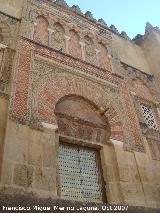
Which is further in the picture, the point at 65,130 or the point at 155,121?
the point at 155,121

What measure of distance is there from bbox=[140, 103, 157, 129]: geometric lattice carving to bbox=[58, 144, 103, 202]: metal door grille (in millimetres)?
2097

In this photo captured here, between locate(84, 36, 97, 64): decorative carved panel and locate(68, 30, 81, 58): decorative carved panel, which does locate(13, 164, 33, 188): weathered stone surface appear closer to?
locate(68, 30, 81, 58): decorative carved panel

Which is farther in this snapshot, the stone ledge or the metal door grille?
the metal door grille

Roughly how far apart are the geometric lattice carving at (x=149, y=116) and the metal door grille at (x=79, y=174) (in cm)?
210

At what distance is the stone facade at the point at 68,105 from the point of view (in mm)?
4488

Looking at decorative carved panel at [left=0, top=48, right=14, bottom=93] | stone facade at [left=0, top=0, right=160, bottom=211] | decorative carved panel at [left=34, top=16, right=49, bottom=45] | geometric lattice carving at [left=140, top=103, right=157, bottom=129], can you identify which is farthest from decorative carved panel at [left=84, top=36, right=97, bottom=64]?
decorative carved panel at [left=0, top=48, right=14, bottom=93]

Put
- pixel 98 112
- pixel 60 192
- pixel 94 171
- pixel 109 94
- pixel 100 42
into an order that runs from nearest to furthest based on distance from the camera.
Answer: pixel 60 192, pixel 94 171, pixel 98 112, pixel 109 94, pixel 100 42

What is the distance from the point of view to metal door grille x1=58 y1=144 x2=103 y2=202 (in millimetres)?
4820

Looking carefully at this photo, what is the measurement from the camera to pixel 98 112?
6.18m

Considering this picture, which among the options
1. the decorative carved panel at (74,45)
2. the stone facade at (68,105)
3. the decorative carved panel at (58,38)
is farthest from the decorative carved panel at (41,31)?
the decorative carved panel at (74,45)

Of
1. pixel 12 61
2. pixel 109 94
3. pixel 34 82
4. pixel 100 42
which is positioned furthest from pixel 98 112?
pixel 100 42

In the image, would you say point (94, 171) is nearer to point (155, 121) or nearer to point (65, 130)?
point (65, 130)

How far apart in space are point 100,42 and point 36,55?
252 cm

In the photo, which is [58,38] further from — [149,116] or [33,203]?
[33,203]
